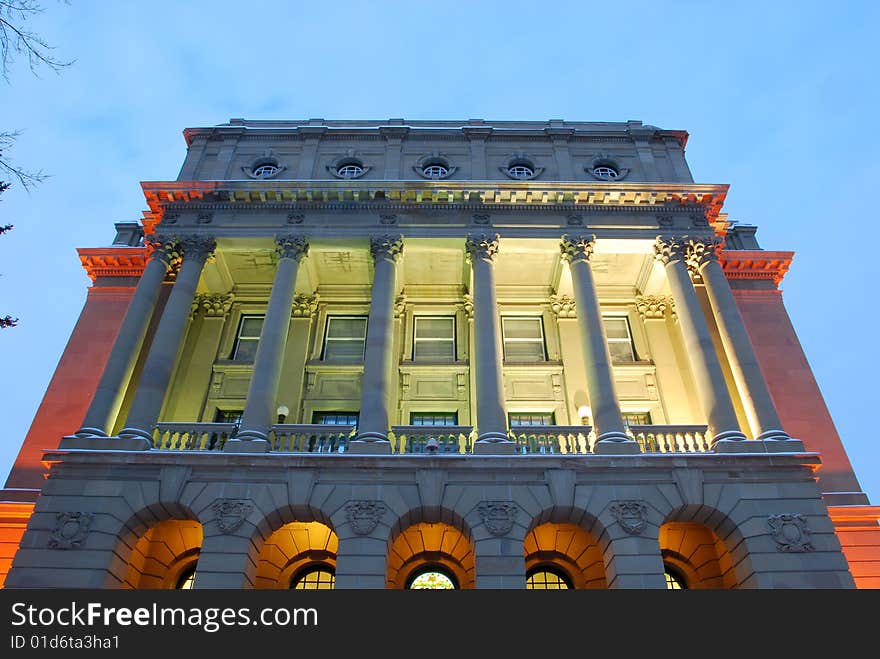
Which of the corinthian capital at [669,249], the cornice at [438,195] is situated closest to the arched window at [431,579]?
the cornice at [438,195]

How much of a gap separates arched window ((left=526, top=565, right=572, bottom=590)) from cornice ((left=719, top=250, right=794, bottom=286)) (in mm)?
16395

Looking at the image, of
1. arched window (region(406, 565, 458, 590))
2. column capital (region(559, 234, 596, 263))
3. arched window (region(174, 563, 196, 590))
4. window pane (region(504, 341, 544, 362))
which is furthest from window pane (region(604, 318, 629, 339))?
arched window (region(174, 563, 196, 590))

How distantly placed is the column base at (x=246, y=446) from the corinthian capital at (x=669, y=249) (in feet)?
54.9

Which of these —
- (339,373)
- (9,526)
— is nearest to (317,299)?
(339,373)

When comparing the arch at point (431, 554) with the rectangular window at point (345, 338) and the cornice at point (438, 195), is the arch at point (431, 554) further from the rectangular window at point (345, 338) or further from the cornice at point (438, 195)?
the cornice at point (438, 195)

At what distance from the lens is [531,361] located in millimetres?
26062

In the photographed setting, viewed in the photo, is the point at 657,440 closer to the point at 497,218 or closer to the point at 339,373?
the point at 497,218

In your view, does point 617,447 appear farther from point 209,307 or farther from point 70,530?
point 209,307

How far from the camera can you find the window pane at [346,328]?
27.3 metres

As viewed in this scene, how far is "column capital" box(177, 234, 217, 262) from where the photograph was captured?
2466 cm

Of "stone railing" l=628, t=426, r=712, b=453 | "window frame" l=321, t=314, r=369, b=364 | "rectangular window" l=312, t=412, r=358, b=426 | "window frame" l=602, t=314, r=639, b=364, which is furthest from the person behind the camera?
"window frame" l=321, t=314, r=369, b=364

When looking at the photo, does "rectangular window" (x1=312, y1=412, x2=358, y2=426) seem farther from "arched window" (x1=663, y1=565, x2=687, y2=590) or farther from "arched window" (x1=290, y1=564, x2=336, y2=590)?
"arched window" (x1=663, y1=565, x2=687, y2=590)

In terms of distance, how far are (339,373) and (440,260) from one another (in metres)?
6.57


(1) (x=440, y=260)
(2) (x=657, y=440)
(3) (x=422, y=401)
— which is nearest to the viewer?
(2) (x=657, y=440)
